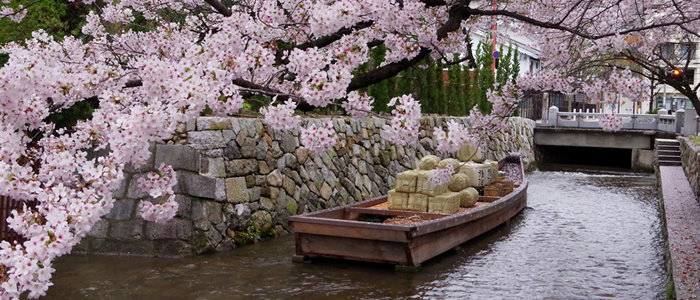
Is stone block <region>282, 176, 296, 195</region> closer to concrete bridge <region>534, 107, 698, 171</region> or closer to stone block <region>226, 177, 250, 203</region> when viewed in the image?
stone block <region>226, 177, 250, 203</region>

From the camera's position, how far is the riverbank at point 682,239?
6.18 m

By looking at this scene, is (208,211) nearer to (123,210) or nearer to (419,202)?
(123,210)

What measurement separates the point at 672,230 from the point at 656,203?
951cm

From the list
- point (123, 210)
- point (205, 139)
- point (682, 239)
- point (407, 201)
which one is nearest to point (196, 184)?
point (205, 139)

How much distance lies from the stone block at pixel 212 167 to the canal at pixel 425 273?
1.20 m

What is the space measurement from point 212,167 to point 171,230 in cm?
109

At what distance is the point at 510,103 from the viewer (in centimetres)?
916

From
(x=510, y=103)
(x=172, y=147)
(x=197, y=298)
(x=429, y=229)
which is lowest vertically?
(x=197, y=298)

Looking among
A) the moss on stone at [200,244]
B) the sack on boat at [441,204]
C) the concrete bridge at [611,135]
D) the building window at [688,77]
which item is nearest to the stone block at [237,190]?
the moss on stone at [200,244]

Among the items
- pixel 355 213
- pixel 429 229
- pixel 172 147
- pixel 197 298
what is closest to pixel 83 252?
pixel 172 147

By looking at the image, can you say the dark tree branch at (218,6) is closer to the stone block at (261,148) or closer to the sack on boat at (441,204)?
the stone block at (261,148)

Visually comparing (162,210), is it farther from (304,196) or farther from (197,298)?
(304,196)

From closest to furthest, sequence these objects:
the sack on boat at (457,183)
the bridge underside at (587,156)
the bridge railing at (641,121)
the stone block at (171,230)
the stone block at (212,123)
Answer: the stone block at (171,230)
the stone block at (212,123)
the sack on boat at (457,183)
the bridge railing at (641,121)
the bridge underside at (587,156)

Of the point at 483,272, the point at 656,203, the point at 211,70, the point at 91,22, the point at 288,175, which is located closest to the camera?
the point at 211,70
